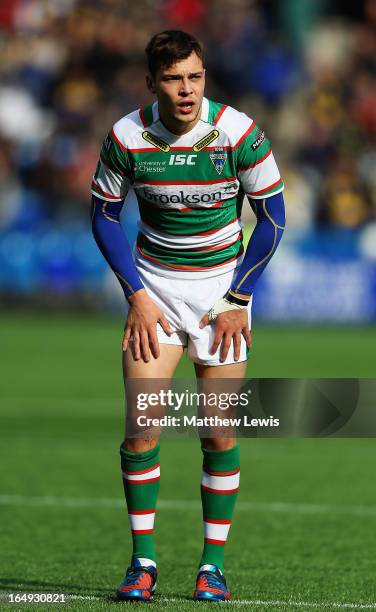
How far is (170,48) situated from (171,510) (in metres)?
3.44

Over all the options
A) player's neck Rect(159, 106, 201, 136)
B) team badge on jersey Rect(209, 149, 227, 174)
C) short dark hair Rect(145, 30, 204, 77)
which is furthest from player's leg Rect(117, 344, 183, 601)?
short dark hair Rect(145, 30, 204, 77)

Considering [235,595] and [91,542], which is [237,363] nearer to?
[235,595]

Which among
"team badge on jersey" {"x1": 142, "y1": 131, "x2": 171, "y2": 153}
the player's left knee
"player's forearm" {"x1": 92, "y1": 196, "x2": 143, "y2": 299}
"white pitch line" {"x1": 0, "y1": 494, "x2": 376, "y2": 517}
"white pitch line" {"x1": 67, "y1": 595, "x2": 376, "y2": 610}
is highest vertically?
"team badge on jersey" {"x1": 142, "y1": 131, "x2": 171, "y2": 153}

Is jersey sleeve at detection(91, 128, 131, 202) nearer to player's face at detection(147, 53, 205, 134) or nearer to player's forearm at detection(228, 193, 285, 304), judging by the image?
player's face at detection(147, 53, 205, 134)

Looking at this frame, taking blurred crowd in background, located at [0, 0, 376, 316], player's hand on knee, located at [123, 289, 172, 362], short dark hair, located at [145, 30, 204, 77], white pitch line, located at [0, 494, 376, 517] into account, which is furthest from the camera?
blurred crowd in background, located at [0, 0, 376, 316]

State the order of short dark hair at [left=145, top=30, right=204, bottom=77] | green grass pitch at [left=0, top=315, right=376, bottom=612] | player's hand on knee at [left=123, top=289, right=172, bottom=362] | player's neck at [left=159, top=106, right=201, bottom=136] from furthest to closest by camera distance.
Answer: green grass pitch at [left=0, top=315, right=376, bottom=612]
player's hand on knee at [left=123, top=289, right=172, bottom=362]
player's neck at [left=159, top=106, right=201, bottom=136]
short dark hair at [left=145, top=30, right=204, bottom=77]

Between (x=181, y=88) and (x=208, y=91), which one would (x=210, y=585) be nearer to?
(x=181, y=88)

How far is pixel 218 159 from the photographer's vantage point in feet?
16.7

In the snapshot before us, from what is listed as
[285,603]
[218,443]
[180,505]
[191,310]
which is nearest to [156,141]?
[191,310]

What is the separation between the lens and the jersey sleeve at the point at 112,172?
201 inches

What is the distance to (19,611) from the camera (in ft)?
15.7

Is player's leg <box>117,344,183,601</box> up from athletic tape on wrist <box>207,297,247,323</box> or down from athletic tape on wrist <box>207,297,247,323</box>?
down

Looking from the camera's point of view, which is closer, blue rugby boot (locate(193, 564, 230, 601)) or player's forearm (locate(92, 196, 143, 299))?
blue rugby boot (locate(193, 564, 230, 601))

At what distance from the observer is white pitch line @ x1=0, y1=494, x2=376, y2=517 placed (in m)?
7.54
